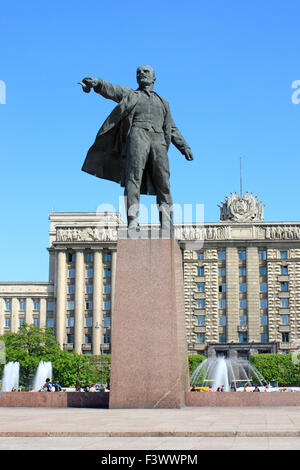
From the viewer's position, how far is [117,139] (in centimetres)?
1236

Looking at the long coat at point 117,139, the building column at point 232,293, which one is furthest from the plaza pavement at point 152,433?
the building column at point 232,293

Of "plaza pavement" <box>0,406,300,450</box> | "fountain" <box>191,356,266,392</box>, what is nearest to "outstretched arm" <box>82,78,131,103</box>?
"plaza pavement" <box>0,406,300,450</box>

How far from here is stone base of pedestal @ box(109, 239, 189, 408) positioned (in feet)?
34.2

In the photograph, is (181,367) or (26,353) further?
(26,353)

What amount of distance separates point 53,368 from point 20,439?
2058 inches

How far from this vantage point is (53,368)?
5706 cm

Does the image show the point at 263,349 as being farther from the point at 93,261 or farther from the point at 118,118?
the point at 118,118

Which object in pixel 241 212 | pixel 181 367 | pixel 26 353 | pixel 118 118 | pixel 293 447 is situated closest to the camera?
pixel 293 447

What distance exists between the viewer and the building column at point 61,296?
75562 mm

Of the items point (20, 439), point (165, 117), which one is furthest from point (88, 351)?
point (20, 439)

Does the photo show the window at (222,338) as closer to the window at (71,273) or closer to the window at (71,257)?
the window at (71,273)

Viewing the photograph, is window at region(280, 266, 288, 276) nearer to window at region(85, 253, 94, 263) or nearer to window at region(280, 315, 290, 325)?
window at region(280, 315, 290, 325)

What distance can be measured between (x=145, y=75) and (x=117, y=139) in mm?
1368

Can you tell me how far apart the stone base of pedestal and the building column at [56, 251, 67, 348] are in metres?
65.5
